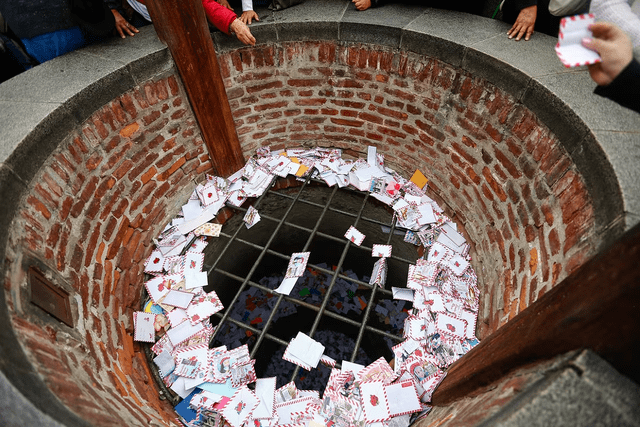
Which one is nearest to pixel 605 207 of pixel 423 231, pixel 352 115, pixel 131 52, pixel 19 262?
pixel 423 231

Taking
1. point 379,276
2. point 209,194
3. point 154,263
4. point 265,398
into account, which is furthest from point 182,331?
point 379,276

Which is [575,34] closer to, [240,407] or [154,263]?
[240,407]


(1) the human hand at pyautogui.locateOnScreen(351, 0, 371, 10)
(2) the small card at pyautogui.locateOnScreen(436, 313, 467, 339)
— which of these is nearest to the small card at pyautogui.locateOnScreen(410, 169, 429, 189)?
(2) the small card at pyautogui.locateOnScreen(436, 313, 467, 339)

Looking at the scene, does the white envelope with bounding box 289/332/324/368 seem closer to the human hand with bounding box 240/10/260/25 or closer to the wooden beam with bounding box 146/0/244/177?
the wooden beam with bounding box 146/0/244/177

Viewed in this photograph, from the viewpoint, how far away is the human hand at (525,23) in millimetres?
2117

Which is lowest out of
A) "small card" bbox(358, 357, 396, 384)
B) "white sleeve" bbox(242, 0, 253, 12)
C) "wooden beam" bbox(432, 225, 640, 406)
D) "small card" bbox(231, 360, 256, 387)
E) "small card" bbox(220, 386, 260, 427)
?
"small card" bbox(231, 360, 256, 387)

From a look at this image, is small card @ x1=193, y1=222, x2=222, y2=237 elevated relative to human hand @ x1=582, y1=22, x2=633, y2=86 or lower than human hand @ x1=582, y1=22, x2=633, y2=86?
lower

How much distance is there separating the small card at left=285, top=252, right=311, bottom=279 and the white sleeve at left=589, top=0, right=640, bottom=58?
2.22m

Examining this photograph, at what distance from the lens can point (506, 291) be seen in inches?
83.8

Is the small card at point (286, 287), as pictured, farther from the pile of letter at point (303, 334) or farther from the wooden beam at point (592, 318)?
the wooden beam at point (592, 318)

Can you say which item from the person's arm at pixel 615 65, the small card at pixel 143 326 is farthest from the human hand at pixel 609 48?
the small card at pixel 143 326

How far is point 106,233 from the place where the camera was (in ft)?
7.48

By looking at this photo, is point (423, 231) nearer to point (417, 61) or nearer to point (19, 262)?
point (417, 61)

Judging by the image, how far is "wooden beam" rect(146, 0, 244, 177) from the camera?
80.5 inches
